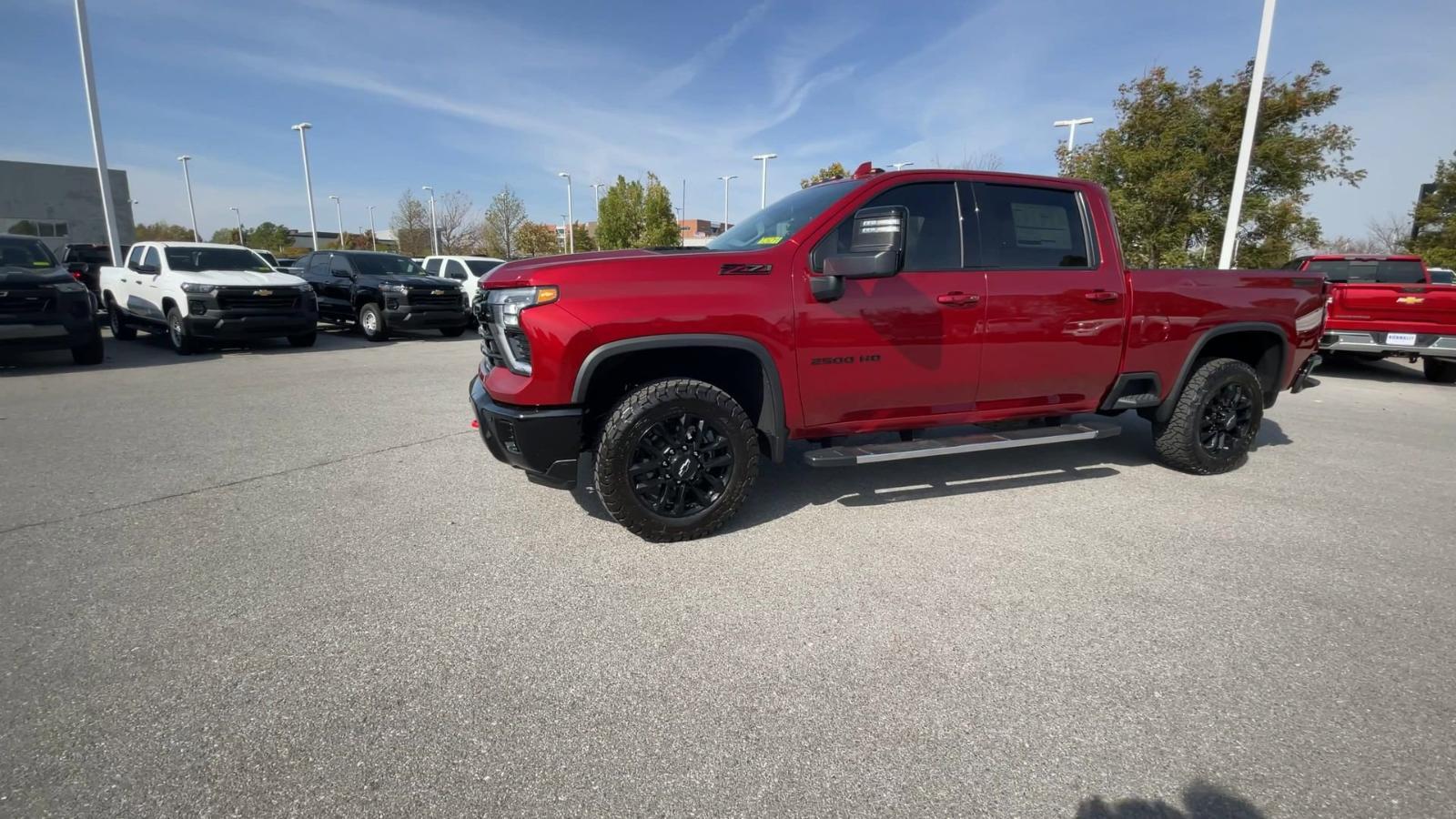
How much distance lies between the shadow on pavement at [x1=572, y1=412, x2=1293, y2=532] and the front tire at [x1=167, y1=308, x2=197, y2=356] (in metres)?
9.26

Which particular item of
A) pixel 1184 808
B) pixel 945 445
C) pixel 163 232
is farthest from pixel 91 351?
pixel 163 232

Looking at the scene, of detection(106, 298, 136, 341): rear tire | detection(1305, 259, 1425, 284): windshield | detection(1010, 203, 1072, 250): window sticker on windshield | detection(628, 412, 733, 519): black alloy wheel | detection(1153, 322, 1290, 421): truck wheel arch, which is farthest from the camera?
detection(106, 298, 136, 341): rear tire

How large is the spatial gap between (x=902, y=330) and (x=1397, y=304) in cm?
962

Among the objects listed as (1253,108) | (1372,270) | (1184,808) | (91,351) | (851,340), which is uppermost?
(1253,108)

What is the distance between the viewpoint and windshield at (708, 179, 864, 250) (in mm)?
3871

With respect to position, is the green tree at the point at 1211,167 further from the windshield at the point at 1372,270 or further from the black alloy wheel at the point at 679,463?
the black alloy wheel at the point at 679,463

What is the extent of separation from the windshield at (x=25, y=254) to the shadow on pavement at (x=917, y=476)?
32.6ft

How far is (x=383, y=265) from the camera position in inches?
550

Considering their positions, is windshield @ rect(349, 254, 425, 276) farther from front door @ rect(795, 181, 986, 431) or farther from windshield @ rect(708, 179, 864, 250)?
front door @ rect(795, 181, 986, 431)

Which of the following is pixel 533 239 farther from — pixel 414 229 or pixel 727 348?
pixel 727 348

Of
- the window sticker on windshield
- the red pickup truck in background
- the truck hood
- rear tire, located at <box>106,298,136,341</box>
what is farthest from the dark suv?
the red pickup truck in background

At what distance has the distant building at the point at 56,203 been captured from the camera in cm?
3453

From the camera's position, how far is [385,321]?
42.5ft

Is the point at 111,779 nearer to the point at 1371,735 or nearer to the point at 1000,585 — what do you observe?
the point at 1000,585
